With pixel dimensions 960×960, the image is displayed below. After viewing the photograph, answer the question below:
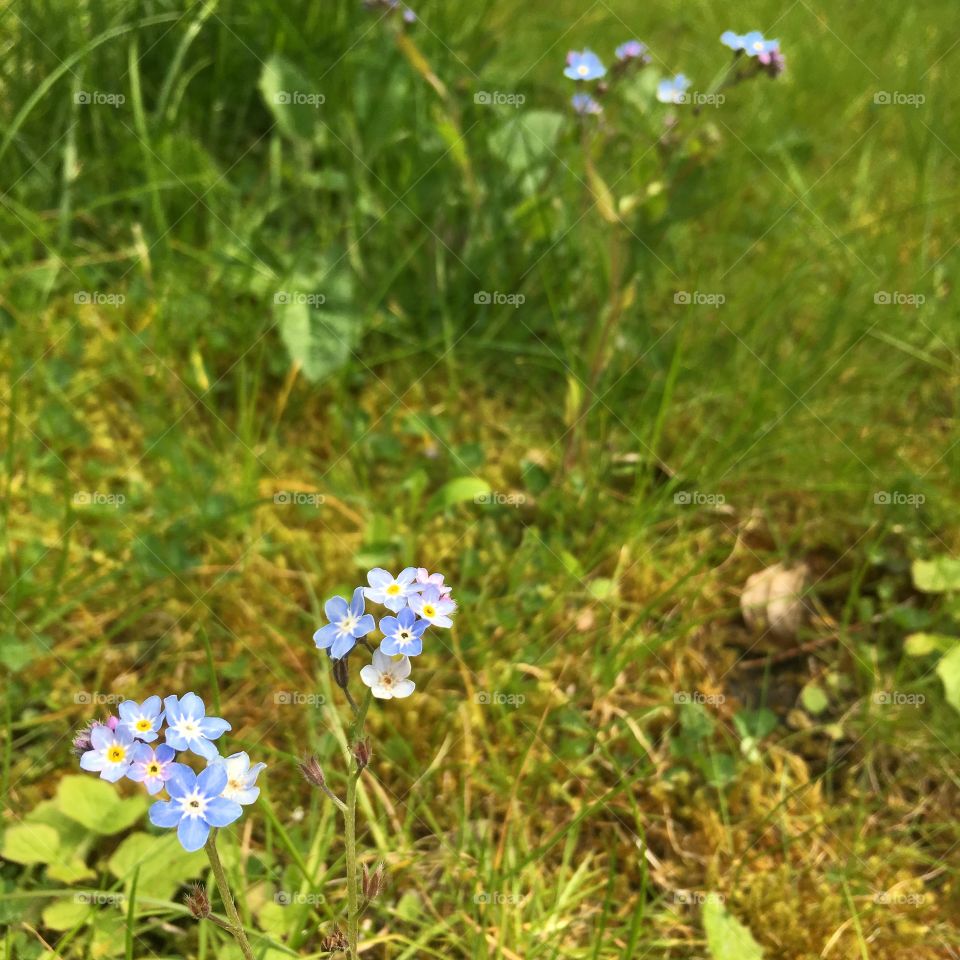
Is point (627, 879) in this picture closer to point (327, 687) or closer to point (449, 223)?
point (327, 687)

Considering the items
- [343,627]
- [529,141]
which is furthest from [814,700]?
[529,141]

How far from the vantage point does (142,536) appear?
8.46ft

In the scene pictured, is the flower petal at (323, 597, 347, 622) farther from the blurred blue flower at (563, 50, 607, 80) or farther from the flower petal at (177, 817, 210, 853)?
the blurred blue flower at (563, 50, 607, 80)

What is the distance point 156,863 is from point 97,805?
0.20 m

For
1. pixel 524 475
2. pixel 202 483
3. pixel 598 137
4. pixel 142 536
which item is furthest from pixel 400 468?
pixel 598 137

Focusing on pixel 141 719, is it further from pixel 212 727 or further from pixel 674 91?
pixel 674 91

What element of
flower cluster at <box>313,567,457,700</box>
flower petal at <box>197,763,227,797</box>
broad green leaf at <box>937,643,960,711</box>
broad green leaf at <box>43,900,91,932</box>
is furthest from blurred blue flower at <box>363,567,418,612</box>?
broad green leaf at <box>937,643,960,711</box>

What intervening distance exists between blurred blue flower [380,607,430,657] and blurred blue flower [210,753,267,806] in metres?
Answer: 0.23

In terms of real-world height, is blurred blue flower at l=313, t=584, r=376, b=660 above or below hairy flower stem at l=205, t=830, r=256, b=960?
above

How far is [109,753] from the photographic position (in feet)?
4.48

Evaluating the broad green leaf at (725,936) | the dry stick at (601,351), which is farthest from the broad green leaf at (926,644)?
the dry stick at (601,351)

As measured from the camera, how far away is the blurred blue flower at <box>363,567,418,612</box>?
141 cm

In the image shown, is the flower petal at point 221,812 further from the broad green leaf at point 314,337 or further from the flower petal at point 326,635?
the broad green leaf at point 314,337

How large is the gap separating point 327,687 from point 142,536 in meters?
0.76
